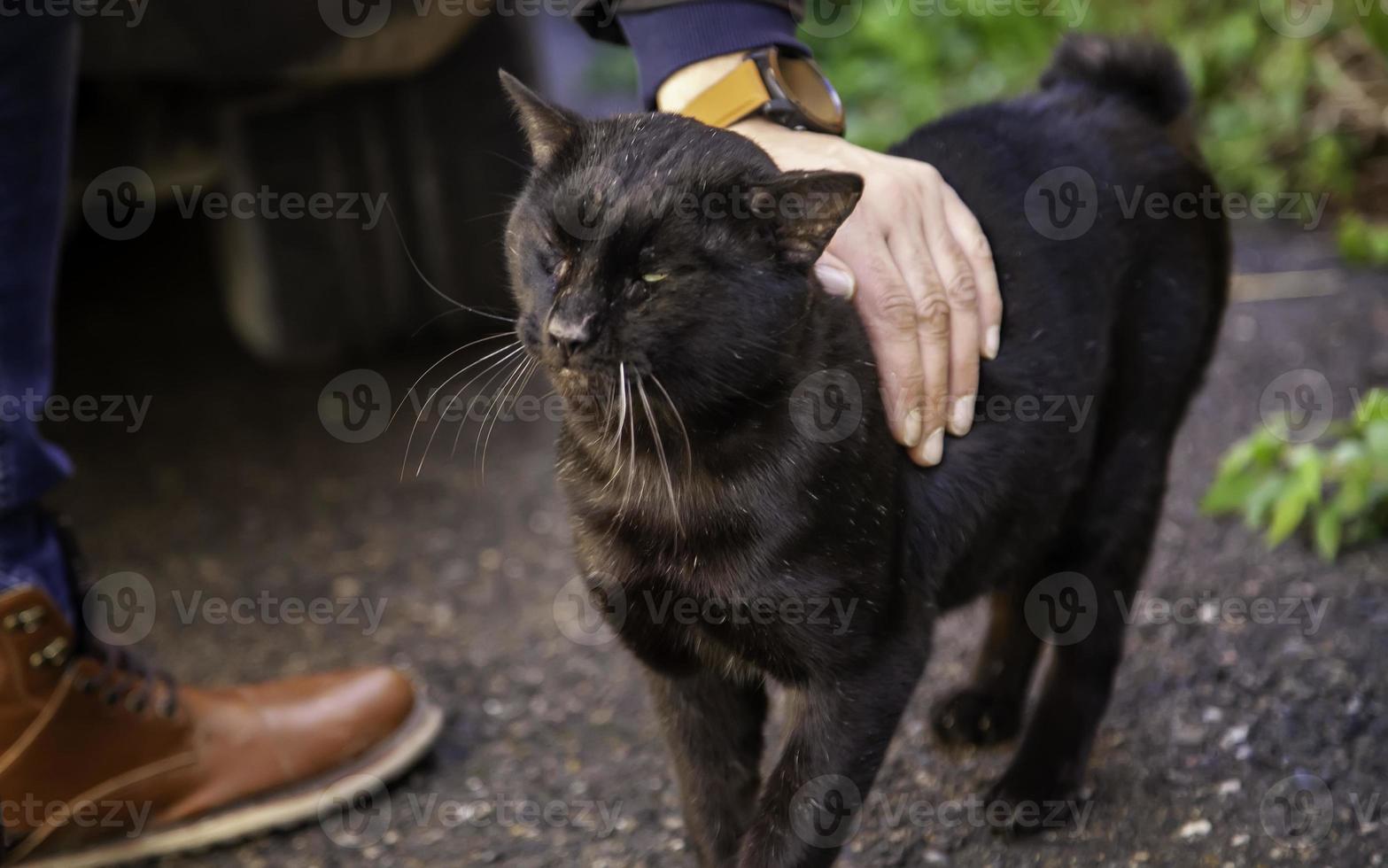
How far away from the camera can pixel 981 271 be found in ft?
5.32

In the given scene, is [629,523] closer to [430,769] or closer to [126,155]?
[430,769]

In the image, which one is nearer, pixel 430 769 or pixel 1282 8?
pixel 430 769

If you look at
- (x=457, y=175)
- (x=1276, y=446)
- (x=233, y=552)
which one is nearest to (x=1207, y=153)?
(x=1276, y=446)

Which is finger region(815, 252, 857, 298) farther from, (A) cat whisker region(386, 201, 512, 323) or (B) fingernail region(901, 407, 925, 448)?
(A) cat whisker region(386, 201, 512, 323)

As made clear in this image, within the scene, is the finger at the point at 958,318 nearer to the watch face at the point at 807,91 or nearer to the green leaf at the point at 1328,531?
the watch face at the point at 807,91

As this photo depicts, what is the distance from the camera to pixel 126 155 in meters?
3.07

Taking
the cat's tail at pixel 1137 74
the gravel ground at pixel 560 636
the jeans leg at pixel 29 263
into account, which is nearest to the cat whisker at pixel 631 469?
the gravel ground at pixel 560 636

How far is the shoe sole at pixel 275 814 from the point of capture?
1.87 meters

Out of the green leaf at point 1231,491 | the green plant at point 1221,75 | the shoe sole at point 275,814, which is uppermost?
the shoe sole at point 275,814

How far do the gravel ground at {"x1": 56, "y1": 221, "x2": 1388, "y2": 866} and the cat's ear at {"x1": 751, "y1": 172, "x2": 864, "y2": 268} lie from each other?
2.66ft

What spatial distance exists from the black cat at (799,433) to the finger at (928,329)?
1.6 inches

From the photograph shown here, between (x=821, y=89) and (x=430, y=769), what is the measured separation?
46.1 inches

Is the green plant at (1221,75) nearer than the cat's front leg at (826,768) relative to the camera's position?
No

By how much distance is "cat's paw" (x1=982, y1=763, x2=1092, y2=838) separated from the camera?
175 centimetres
